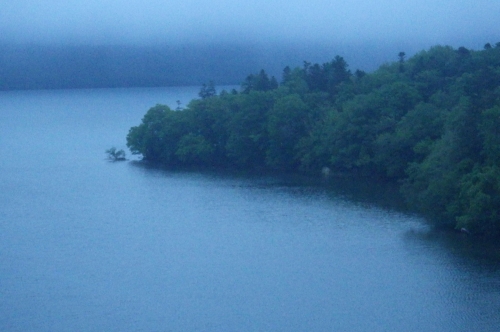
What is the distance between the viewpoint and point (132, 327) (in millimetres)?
14266

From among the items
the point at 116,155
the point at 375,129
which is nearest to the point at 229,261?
the point at 375,129

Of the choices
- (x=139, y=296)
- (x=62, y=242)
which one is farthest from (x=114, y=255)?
(x=139, y=296)

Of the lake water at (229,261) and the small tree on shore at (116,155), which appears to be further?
the small tree on shore at (116,155)

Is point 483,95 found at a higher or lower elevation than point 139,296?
higher

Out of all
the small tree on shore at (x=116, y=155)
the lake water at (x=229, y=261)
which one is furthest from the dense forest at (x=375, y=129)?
the lake water at (x=229, y=261)

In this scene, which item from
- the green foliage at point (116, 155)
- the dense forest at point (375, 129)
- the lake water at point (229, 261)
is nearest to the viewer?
the lake water at point (229, 261)

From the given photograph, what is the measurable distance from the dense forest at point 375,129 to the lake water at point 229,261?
1.59 m

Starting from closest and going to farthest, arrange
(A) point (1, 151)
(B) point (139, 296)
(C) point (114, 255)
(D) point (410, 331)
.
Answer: (D) point (410, 331) → (B) point (139, 296) → (C) point (114, 255) → (A) point (1, 151)

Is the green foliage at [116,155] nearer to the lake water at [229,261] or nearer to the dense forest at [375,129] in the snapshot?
the dense forest at [375,129]

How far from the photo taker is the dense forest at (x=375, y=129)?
21.0 metres

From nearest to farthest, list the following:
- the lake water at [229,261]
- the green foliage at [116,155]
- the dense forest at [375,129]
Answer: the lake water at [229,261] < the dense forest at [375,129] < the green foliage at [116,155]

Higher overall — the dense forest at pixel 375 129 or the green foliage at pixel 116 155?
the dense forest at pixel 375 129

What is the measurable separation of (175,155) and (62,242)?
17.3 m

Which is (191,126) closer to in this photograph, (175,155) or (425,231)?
(175,155)
